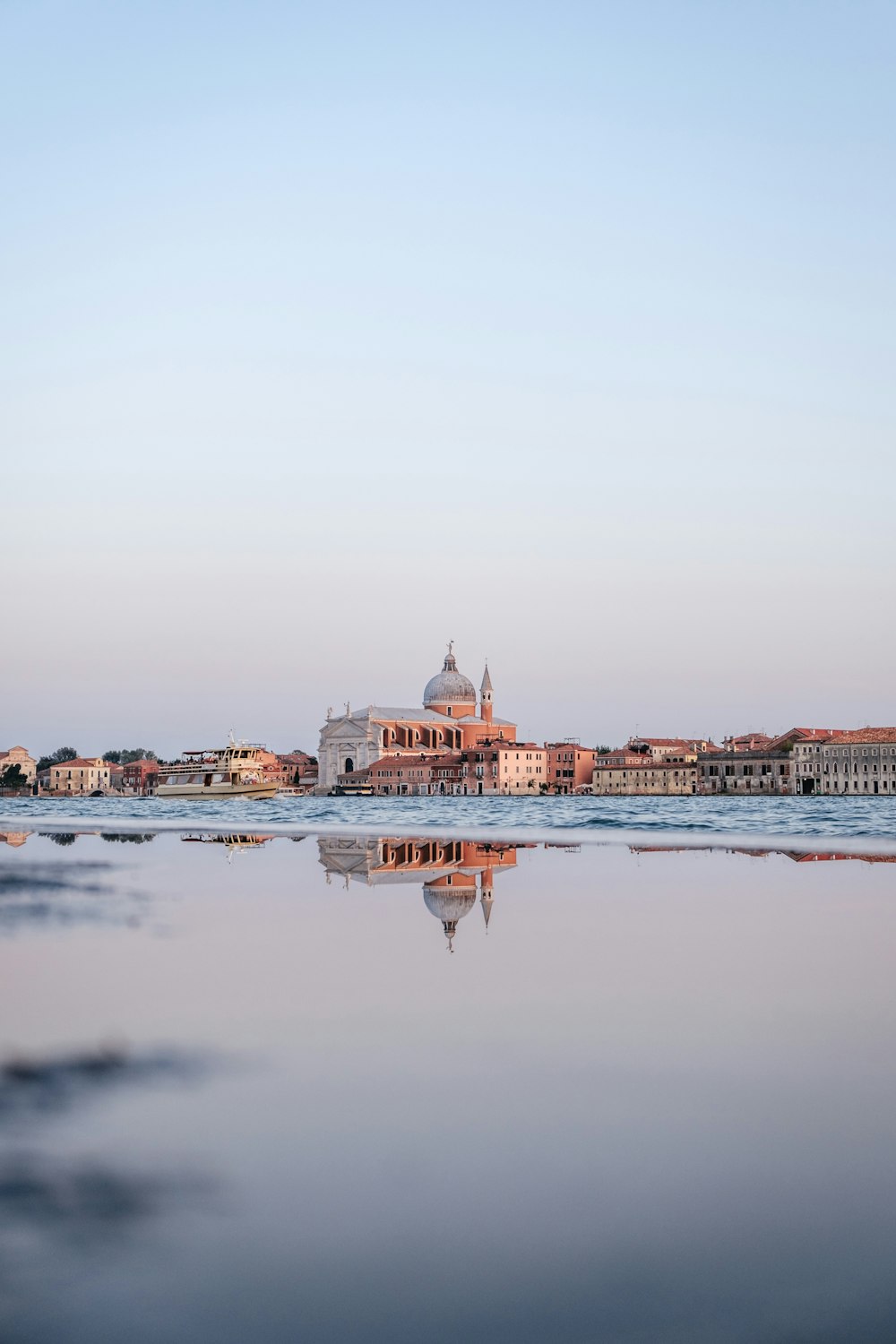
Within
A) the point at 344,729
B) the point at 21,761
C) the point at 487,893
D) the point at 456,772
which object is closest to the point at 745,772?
the point at 456,772

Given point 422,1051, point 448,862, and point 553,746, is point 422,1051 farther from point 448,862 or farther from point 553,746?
point 553,746

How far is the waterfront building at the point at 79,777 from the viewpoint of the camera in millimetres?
138000

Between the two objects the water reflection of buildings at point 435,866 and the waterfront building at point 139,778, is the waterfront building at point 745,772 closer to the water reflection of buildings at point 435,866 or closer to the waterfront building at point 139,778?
the waterfront building at point 139,778

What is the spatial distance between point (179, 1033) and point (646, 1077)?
101 inches

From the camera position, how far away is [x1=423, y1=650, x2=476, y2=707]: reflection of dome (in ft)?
453

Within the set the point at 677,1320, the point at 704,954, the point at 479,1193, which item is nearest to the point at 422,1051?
the point at 479,1193

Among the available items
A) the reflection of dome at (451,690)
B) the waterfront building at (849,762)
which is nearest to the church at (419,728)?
the reflection of dome at (451,690)

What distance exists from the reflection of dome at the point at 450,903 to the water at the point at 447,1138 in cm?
57

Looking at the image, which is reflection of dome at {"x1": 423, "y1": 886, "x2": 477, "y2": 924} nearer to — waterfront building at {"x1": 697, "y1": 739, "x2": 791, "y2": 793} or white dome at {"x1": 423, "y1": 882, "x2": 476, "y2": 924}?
white dome at {"x1": 423, "y1": 882, "x2": 476, "y2": 924}

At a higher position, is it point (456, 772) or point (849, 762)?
point (849, 762)

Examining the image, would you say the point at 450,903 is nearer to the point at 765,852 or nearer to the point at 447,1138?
the point at 447,1138

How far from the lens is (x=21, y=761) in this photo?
154 metres

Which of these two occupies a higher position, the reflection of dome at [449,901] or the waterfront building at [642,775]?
the waterfront building at [642,775]

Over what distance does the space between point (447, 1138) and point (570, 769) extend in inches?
4872
